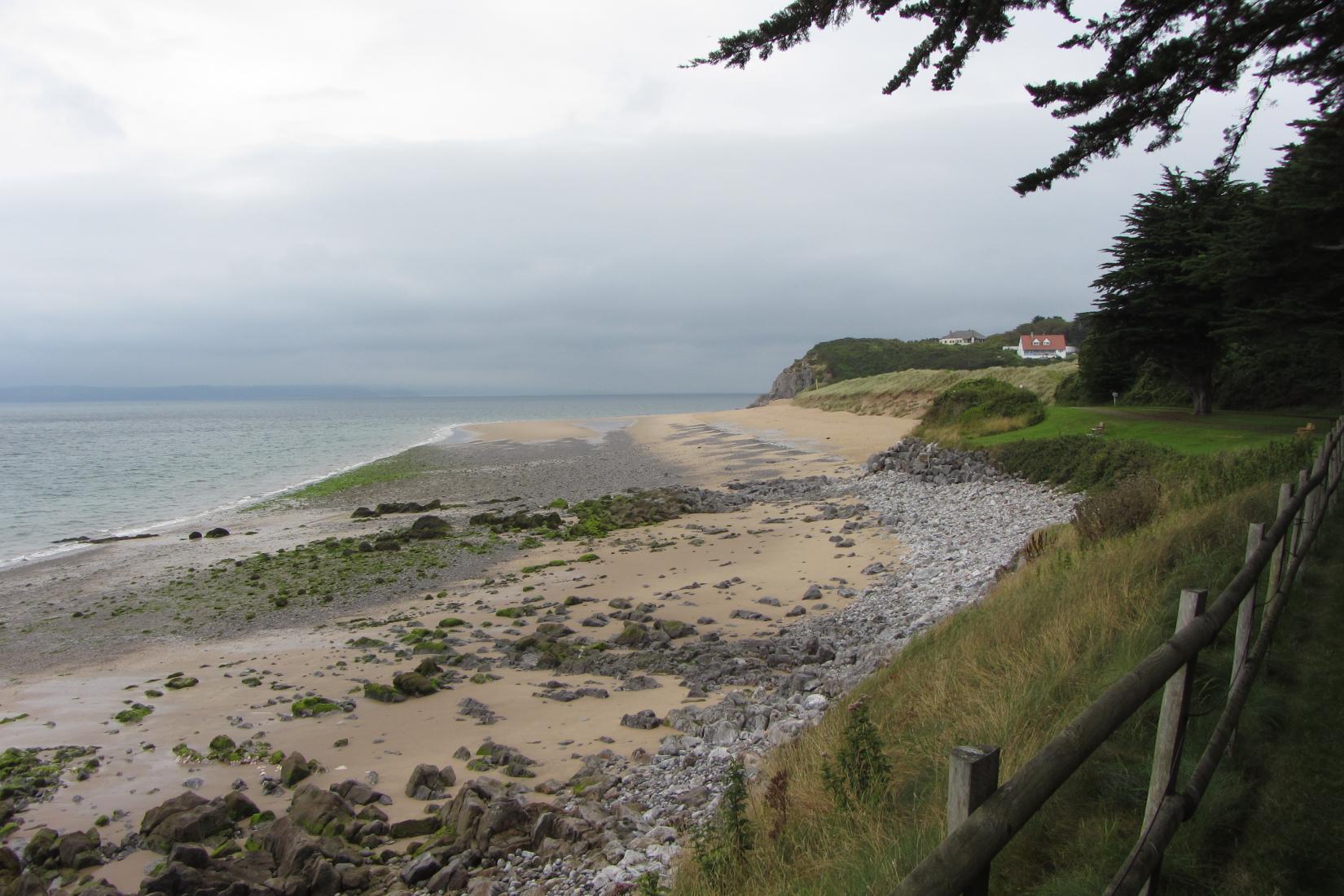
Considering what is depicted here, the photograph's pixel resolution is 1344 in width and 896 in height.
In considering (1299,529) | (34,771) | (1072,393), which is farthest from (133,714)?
(1072,393)

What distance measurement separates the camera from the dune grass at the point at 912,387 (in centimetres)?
5659

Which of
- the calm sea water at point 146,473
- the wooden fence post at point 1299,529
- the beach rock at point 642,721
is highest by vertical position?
the wooden fence post at point 1299,529

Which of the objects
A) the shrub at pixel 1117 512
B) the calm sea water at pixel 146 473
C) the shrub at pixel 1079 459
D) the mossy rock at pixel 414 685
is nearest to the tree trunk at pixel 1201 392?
the shrub at pixel 1079 459

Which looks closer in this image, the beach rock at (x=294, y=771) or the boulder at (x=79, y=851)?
the boulder at (x=79, y=851)

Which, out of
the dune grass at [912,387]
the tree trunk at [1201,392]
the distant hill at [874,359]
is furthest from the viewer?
the distant hill at [874,359]

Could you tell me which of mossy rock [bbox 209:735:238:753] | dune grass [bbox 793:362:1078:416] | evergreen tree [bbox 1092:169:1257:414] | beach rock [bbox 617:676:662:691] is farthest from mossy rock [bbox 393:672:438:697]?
dune grass [bbox 793:362:1078:416]

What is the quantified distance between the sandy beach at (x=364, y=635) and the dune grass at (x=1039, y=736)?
2.88 meters

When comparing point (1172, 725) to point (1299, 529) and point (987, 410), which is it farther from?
point (987, 410)

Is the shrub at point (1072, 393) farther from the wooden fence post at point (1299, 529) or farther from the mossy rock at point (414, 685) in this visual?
the mossy rock at point (414, 685)

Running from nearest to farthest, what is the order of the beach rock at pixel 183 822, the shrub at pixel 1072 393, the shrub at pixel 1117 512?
the beach rock at pixel 183 822
the shrub at pixel 1117 512
the shrub at pixel 1072 393

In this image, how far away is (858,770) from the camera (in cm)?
527

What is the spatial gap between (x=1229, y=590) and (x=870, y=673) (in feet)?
18.1

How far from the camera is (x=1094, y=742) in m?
2.25

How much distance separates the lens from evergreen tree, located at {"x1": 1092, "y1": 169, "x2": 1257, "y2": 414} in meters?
24.5
